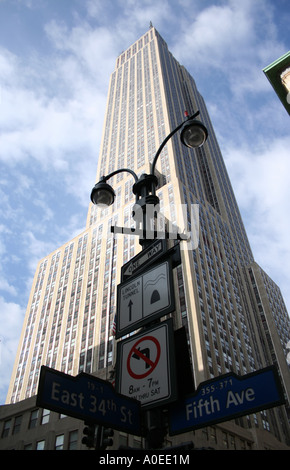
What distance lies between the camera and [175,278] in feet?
215

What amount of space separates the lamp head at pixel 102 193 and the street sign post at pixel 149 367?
4557 mm

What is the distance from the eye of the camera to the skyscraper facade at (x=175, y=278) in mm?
63688

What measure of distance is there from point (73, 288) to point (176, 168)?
3700 centimetres

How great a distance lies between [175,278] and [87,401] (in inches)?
2458

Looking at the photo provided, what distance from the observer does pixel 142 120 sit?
350ft

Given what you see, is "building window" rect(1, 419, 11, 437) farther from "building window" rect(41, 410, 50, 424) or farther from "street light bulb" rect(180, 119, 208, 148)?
"street light bulb" rect(180, 119, 208, 148)

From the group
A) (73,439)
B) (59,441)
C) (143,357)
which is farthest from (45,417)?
(143,357)

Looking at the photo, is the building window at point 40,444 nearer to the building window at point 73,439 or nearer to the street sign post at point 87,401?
the building window at point 73,439

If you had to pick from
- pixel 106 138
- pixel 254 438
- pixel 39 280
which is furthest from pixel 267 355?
pixel 106 138

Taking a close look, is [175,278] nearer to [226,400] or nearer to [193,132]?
[193,132]

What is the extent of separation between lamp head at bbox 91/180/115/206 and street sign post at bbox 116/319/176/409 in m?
4.56

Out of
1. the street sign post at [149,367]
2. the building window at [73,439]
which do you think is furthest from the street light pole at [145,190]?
the building window at [73,439]

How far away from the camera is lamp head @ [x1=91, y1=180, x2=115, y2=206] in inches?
346

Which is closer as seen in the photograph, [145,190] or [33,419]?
[145,190]
